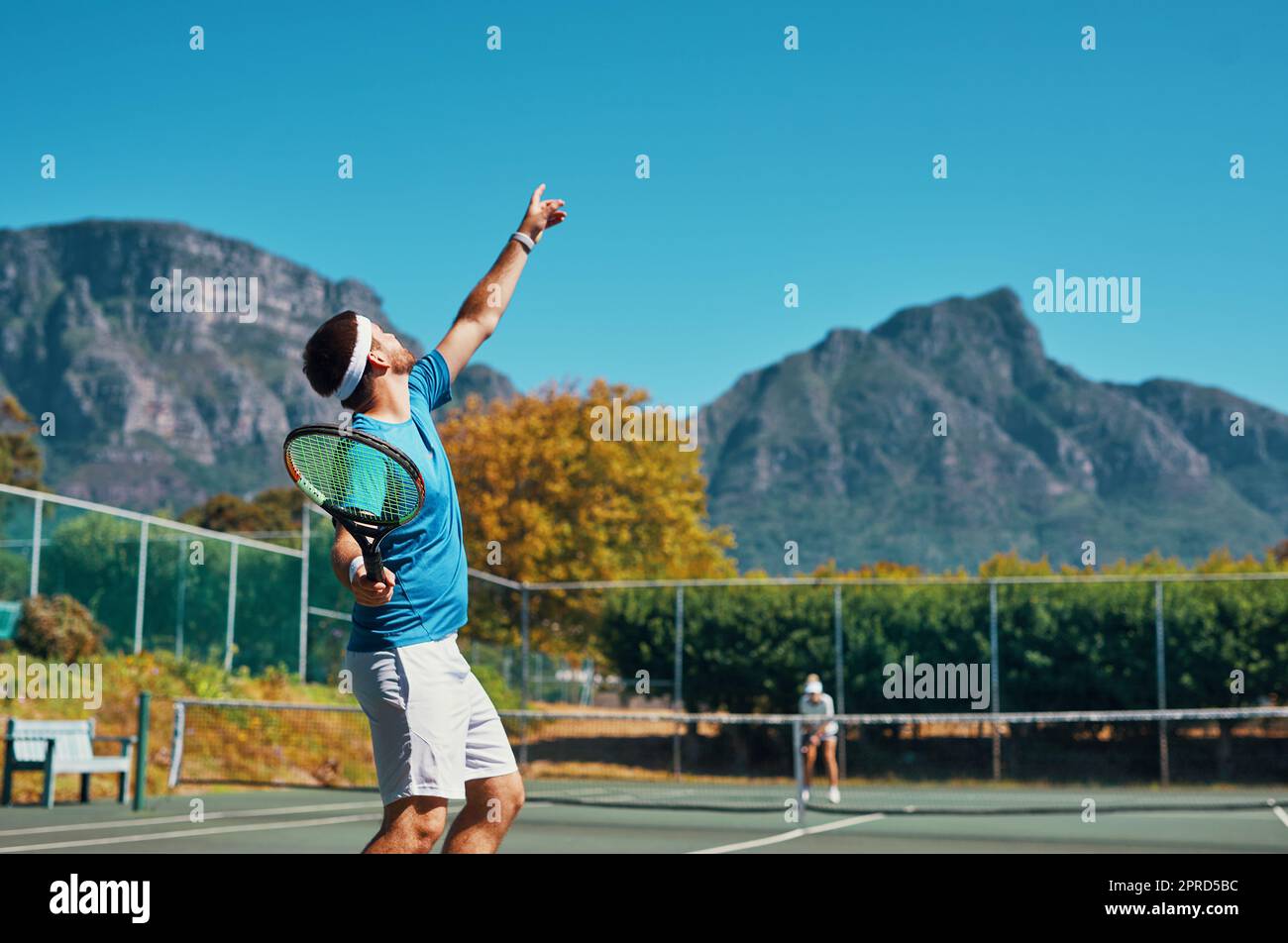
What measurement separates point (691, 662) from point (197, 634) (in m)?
8.07

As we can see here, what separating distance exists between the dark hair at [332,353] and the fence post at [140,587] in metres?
19.2

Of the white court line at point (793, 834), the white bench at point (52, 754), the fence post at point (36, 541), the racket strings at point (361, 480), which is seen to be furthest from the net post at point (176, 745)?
the racket strings at point (361, 480)

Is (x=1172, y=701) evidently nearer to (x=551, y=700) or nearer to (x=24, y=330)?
(x=551, y=700)

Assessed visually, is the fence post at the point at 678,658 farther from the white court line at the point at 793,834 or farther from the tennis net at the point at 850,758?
the white court line at the point at 793,834

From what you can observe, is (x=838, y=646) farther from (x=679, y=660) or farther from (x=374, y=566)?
(x=374, y=566)

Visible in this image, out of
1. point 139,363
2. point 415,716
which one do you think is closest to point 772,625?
point 415,716

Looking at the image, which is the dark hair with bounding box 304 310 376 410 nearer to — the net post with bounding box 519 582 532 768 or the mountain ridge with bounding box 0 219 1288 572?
the net post with bounding box 519 582 532 768

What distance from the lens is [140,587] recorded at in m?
22.1

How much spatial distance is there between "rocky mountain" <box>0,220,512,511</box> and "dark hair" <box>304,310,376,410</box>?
151 m

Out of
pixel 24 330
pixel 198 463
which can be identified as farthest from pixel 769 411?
pixel 24 330

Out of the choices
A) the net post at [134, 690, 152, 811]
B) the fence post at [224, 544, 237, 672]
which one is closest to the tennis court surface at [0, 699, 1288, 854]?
the net post at [134, 690, 152, 811]

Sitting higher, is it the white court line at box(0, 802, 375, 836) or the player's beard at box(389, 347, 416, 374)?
the player's beard at box(389, 347, 416, 374)

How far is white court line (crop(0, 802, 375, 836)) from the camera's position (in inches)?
436
